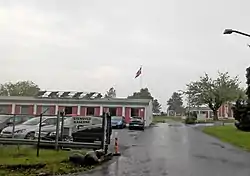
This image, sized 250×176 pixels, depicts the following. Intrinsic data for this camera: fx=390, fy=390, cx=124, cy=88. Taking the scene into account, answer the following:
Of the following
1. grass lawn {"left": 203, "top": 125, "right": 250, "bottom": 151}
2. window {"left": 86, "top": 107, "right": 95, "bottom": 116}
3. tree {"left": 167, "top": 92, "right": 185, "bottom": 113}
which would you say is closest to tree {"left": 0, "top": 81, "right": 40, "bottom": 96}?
window {"left": 86, "top": 107, "right": 95, "bottom": 116}

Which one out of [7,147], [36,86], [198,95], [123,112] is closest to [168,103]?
[36,86]

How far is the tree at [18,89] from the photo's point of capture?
319ft

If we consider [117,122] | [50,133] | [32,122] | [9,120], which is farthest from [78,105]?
[50,133]

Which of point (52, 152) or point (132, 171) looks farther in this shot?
point (52, 152)

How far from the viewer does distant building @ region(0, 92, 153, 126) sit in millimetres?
56062

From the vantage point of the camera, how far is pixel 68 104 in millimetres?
57500

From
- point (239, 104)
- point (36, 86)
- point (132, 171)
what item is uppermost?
point (36, 86)

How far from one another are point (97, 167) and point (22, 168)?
256 cm

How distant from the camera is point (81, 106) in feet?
187

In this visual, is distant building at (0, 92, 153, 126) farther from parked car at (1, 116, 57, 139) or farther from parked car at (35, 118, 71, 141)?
parked car at (35, 118, 71, 141)

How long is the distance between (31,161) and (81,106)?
43.9 meters

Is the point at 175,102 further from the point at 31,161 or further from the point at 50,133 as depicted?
the point at 31,161

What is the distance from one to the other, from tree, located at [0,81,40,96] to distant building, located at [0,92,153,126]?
3842cm

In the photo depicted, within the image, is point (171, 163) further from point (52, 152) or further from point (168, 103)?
point (168, 103)
